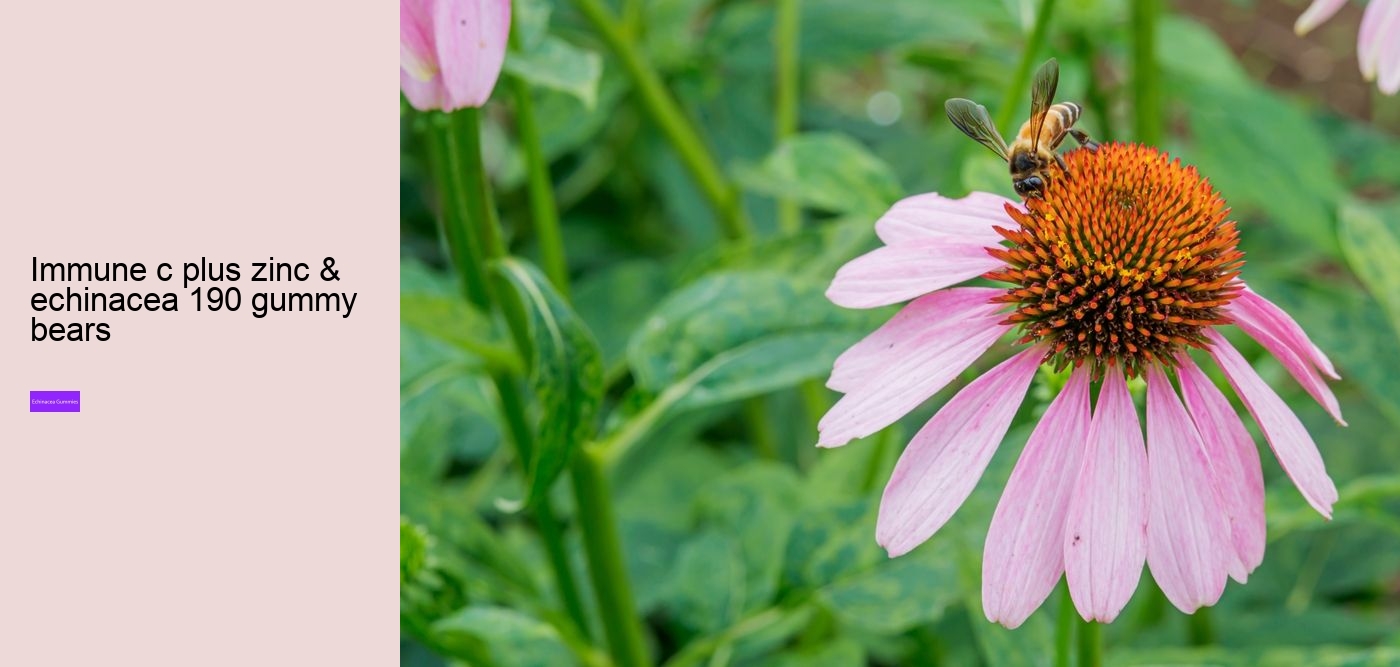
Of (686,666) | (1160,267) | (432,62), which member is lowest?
(686,666)

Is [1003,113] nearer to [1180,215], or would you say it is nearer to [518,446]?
[1180,215]

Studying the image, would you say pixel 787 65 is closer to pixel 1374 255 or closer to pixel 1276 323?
pixel 1374 255

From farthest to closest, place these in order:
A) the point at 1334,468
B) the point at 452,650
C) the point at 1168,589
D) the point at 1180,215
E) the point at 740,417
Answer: the point at 740,417
the point at 1334,468
the point at 452,650
the point at 1180,215
the point at 1168,589

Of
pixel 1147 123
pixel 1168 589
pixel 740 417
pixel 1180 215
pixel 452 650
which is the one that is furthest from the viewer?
pixel 740 417

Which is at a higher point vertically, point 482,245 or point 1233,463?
point 482,245

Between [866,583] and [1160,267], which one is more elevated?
[1160,267]

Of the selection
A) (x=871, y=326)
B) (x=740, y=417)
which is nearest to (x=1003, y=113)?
(x=871, y=326)

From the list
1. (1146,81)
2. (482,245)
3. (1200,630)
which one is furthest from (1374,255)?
(482,245)

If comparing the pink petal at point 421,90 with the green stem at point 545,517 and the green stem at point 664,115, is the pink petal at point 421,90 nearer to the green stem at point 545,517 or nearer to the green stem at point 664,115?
the green stem at point 545,517
